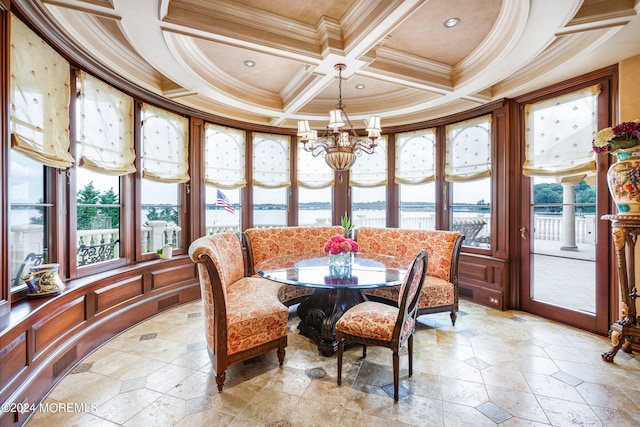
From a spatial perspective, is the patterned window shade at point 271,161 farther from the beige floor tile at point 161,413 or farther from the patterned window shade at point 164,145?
the beige floor tile at point 161,413

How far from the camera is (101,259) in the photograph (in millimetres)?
3051

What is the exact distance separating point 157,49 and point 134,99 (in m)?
1.07

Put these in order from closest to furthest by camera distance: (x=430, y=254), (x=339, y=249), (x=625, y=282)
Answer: (x=625, y=282), (x=339, y=249), (x=430, y=254)

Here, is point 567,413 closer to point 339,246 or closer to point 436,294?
point 436,294

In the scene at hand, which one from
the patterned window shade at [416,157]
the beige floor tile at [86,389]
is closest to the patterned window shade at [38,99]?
the beige floor tile at [86,389]

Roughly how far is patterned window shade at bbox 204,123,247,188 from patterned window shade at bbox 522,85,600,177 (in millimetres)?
3950

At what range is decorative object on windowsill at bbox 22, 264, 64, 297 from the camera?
2080 millimetres

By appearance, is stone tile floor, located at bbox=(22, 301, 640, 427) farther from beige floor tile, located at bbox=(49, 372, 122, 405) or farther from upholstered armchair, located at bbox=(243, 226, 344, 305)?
upholstered armchair, located at bbox=(243, 226, 344, 305)

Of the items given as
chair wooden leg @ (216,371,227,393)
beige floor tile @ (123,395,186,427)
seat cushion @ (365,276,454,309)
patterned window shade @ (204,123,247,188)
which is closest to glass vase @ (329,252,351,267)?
seat cushion @ (365,276,454,309)

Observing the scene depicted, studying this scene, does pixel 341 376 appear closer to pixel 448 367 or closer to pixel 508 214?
pixel 448 367

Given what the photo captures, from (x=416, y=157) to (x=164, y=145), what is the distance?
3715 millimetres

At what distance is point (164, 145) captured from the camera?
3.71 metres

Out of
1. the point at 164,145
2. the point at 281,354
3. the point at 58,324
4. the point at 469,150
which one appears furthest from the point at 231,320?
the point at 469,150

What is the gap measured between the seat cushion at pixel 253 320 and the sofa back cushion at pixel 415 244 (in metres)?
1.87
